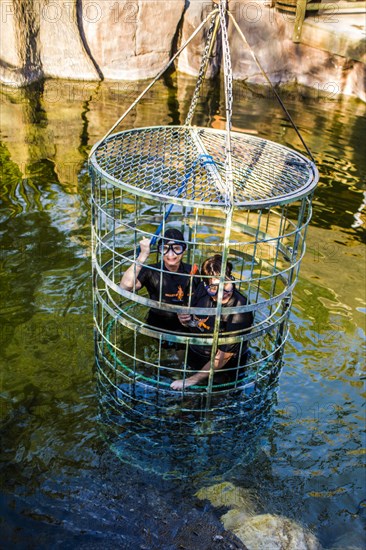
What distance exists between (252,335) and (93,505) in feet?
4.73

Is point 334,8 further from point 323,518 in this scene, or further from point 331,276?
point 323,518

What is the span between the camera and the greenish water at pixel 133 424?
143 inches

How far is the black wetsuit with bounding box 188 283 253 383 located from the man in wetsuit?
0.53 feet

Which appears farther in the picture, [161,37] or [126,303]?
[161,37]

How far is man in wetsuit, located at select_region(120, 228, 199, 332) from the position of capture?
14.5ft

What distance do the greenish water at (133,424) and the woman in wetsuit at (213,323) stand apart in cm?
42

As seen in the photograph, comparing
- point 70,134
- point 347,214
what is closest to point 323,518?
point 347,214

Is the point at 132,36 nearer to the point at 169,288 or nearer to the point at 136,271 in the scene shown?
the point at 169,288

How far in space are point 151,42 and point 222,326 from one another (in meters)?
9.44

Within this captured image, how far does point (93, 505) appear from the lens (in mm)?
3660

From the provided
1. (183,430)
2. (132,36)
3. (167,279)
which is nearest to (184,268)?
(167,279)

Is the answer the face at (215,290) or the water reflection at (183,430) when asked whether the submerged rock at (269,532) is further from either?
the face at (215,290)

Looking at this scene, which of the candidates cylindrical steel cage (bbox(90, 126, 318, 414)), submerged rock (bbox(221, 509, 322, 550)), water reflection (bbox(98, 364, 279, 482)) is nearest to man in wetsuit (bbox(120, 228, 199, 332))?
cylindrical steel cage (bbox(90, 126, 318, 414))

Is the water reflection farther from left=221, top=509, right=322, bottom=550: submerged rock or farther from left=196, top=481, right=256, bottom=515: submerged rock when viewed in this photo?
left=221, top=509, right=322, bottom=550: submerged rock
